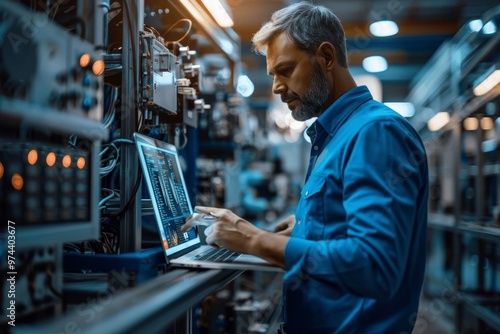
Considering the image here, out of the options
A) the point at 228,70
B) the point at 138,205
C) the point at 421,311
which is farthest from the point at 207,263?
the point at 421,311

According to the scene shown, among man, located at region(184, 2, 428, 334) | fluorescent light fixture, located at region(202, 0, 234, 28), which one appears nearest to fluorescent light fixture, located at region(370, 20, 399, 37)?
fluorescent light fixture, located at region(202, 0, 234, 28)

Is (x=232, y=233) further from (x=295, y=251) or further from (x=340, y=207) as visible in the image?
(x=340, y=207)

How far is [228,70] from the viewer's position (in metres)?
4.02

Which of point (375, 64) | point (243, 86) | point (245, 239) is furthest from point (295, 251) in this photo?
point (375, 64)

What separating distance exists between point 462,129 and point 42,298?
13.4 feet

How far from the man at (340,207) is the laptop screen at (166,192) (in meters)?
0.09

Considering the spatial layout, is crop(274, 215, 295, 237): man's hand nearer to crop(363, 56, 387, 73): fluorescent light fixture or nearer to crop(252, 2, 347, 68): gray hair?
crop(252, 2, 347, 68): gray hair

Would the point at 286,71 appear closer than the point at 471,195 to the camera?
Yes

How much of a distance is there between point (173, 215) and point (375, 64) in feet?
25.4

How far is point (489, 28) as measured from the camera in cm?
371

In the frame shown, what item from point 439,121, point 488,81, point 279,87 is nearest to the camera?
point 279,87

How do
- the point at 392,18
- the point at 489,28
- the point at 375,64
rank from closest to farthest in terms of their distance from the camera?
the point at 489,28 → the point at 392,18 → the point at 375,64

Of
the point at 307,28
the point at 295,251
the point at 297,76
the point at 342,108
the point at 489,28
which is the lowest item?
the point at 295,251

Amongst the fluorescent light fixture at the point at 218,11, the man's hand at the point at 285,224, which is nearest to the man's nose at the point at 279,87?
the man's hand at the point at 285,224
